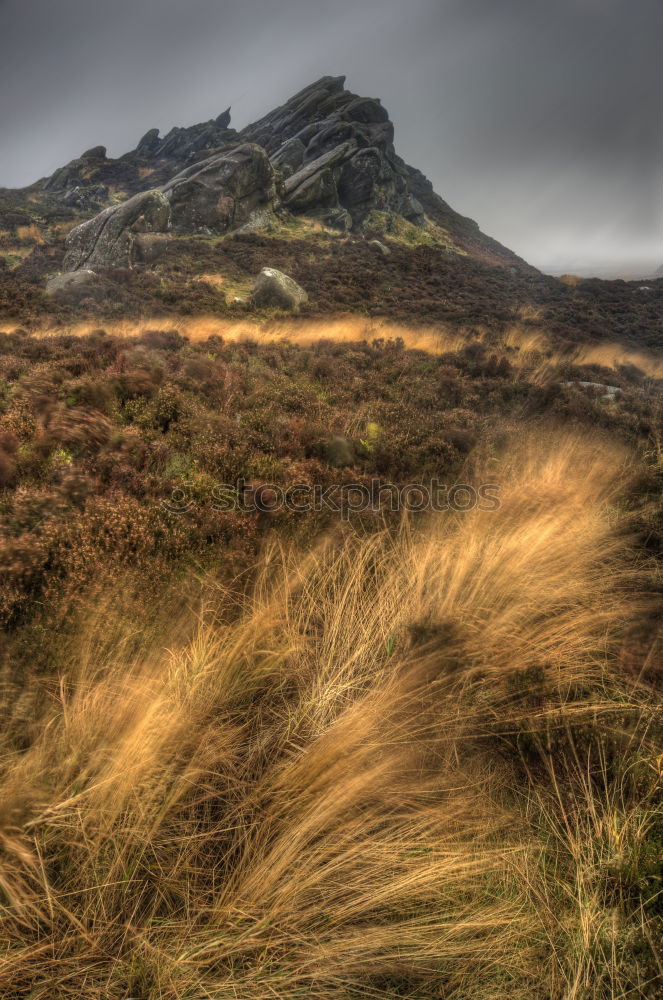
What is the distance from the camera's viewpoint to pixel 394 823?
1620mm

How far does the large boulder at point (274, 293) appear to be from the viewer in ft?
49.2

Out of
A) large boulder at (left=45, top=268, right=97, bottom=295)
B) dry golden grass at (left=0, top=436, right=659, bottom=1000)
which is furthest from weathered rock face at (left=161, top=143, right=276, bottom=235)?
dry golden grass at (left=0, top=436, right=659, bottom=1000)

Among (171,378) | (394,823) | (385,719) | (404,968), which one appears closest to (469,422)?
(171,378)

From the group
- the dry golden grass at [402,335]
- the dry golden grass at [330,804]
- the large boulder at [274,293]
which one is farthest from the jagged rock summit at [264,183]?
the dry golden grass at [330,804]

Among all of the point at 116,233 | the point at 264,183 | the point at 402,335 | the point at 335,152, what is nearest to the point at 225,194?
the point at 264,183

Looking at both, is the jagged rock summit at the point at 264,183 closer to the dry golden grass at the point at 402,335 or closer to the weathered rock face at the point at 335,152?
the weathered rock face at the point at 335,152

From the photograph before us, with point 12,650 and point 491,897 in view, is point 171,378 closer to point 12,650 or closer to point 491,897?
point 12,650

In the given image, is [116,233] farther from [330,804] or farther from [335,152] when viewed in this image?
[335,152]

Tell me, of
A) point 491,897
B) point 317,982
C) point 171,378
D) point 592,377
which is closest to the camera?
point 317,982

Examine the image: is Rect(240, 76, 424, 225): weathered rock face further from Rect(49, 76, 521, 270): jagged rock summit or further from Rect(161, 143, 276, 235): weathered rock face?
Rect(161, 143, 276, 235): weathered rock face

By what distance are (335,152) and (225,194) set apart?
698 inches

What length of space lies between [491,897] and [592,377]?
11224 millimetres

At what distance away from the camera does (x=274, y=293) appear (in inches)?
592

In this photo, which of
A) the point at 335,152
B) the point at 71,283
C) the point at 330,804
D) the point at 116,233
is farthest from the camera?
the point at 335,152
